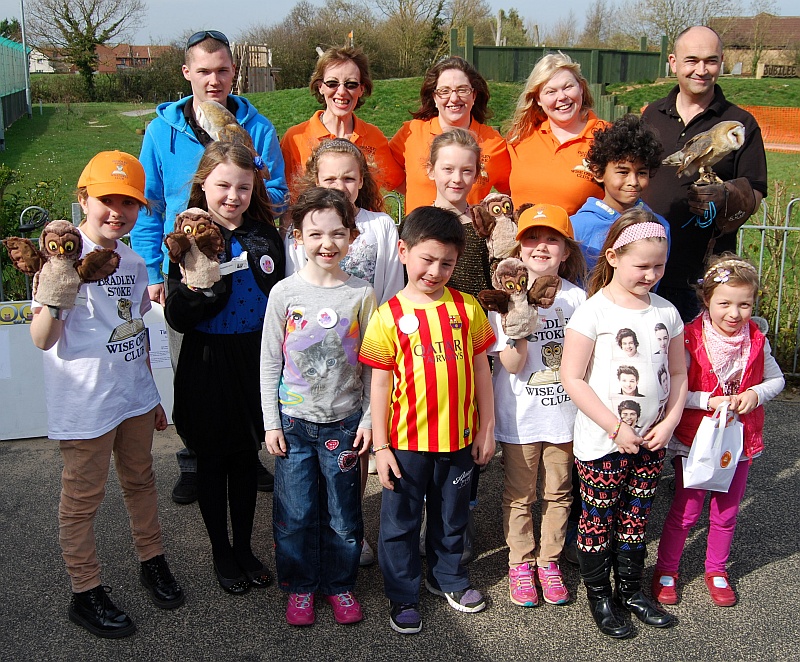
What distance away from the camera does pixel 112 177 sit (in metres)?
2.54

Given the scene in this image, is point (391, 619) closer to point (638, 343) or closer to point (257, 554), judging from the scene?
point (257, 554)

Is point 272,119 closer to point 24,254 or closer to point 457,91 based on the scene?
point 457,91

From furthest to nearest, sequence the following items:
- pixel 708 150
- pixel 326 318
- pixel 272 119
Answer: pixel 272 119 < pixel 708 150 < pixel 326 318

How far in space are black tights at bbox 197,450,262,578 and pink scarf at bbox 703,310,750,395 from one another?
186 centimetres

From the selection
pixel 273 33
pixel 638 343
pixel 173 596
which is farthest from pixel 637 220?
pixel 273 33

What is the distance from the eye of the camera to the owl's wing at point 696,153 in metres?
3.12

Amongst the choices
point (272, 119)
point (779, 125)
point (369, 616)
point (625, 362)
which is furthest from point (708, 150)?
point (779, 125)

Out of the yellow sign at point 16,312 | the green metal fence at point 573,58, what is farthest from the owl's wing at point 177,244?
the green metal fence at point 573,58

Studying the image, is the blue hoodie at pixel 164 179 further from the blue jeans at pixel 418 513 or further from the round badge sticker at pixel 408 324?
the blue jeans at pixel 418 513

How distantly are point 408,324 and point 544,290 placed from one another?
49cm

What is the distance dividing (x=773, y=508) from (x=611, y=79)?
25703 millimetres

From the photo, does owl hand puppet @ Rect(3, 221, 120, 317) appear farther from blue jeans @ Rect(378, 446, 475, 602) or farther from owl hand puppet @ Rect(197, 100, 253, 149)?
blue jeans @ Rect(378, 446, 475, 602)

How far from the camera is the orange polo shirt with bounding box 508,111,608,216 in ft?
10.8

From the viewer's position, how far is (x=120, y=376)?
2635 mm
